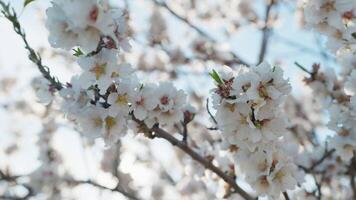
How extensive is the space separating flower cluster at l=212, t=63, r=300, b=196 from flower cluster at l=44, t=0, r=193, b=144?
0.34m

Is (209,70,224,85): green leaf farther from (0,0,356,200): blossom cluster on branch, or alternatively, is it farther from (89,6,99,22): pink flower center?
(89,6,99,22): pink flower center

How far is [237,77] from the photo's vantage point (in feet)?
5.82

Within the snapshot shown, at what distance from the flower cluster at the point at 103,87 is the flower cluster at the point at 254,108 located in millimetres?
338

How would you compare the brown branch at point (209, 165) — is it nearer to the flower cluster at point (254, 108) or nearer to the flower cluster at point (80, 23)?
the flower cluster at point (254, 108)

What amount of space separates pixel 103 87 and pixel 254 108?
53 centimetres

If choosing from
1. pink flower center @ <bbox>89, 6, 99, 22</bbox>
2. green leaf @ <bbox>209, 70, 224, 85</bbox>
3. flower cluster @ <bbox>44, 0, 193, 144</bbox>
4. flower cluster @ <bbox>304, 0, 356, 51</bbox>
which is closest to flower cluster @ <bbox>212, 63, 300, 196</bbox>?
green leaf @ <bbox>209, 70, 224, 85</bbox>

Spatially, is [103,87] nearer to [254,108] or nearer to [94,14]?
[94,14]

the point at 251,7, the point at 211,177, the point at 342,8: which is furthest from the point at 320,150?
the point at 251,7

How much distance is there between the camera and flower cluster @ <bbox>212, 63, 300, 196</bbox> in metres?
1.75

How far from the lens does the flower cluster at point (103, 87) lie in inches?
64.6

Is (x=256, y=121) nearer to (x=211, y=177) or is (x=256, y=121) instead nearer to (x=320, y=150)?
(x=211, y=177)

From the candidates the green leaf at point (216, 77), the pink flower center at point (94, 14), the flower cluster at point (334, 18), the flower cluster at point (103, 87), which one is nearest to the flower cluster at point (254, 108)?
the green leaf at point (216, 77)

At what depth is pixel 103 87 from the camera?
1.83 m

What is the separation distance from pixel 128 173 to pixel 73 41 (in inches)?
109
